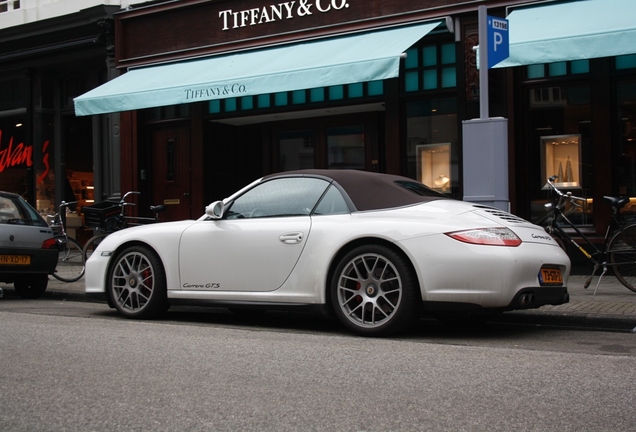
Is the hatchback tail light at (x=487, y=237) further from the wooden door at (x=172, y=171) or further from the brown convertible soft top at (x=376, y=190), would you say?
the wooden door at (x=172, y=171)

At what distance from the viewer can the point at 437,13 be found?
40.5 ft

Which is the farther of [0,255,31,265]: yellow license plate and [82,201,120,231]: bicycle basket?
[82,201,120,231]: bicycle basket

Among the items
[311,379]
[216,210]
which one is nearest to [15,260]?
[216,210]

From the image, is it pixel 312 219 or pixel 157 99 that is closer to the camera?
pixel 312 219

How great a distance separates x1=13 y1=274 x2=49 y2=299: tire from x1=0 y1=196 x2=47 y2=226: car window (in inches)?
27.5

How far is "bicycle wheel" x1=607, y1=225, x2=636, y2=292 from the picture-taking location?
27.9 feet

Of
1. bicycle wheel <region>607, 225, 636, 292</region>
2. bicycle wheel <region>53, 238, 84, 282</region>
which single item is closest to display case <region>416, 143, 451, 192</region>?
bicycle wheel <region>607, 225, 636, 292</region>

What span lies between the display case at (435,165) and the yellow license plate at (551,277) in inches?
245

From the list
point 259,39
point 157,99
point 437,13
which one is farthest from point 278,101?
point 437,13

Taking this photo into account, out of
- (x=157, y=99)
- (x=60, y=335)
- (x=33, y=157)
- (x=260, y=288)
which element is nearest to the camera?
(x=60, y=335)

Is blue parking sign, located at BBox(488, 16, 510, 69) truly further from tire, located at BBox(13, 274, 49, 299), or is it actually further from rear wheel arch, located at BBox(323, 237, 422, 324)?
tire, located at BBox(13, 274, 49, 299)

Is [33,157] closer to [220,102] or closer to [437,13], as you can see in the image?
[220,102]

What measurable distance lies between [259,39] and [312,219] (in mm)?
8085

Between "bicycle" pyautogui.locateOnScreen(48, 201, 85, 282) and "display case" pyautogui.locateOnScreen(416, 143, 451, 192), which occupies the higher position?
"display case" pyautogui.locateOnScreen(416, 143, 451, 192)
